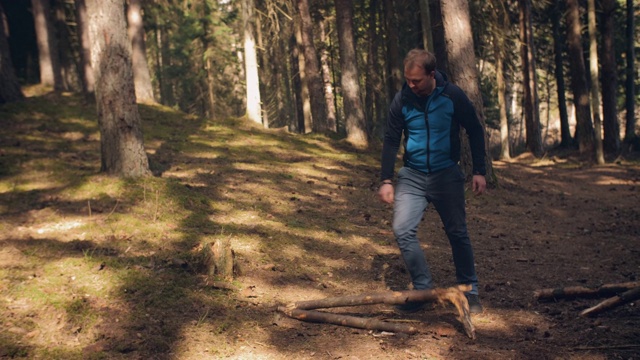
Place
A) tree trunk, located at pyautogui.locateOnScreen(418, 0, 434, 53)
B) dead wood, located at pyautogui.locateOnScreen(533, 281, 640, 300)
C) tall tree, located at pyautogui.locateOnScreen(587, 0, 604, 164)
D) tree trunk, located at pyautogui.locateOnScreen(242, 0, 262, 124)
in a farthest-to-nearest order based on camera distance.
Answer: tall tree, located at pyautogui.locateOnScreen(587, 0, 604, 164) < tree trunk, located at pyautogui.locateOnScreen(242, 0, 262, 124) < tree trunk, located at pyautogui.locateOnScreen(418, 0, 434, 53) < dead wood, located at pyautogui.locateOnScreen(533, 281, 640, 300)

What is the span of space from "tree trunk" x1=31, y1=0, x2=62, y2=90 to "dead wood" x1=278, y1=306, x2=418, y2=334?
861 inches

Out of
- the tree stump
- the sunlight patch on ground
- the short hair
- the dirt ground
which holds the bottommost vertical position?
the dirt ground

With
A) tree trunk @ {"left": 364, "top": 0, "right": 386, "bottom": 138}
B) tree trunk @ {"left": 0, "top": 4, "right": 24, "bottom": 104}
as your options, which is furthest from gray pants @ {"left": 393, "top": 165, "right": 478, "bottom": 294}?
tree trunk @ {"left": 364, "top": 0, "right": 386, "bottom": 138}

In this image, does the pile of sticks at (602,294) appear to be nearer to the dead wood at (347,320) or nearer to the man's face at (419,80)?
the dead wood at (347,320)

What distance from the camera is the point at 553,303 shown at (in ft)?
19.9

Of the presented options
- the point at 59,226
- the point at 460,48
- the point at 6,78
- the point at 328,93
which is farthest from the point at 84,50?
the point at 460,48

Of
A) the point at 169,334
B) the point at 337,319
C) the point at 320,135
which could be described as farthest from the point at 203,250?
the point at 320,135

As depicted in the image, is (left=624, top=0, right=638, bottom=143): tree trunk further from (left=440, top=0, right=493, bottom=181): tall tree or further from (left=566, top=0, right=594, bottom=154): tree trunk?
(left=440, top=0, right=493, bottom=181): tall tree

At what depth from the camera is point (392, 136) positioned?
551cm

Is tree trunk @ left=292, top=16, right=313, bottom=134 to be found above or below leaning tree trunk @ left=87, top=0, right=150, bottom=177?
above

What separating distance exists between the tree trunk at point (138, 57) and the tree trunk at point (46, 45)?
4.75m

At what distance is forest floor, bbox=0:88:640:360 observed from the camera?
4824 mm

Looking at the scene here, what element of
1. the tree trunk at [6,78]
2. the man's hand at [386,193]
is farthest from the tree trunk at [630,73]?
the tree trunk at [6,78]

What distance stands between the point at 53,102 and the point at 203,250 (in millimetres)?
15123
